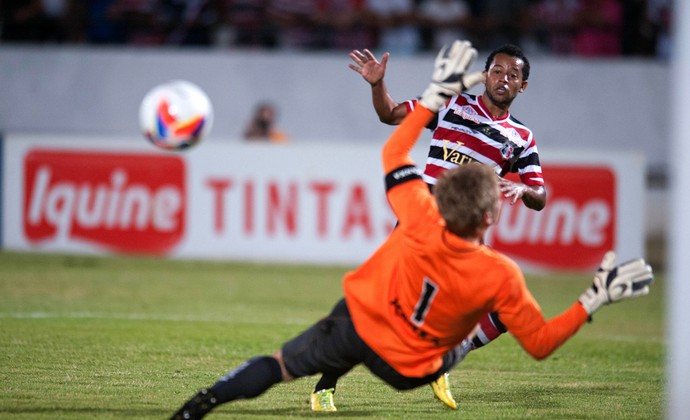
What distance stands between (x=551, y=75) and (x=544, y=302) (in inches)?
283

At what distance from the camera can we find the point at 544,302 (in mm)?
12766

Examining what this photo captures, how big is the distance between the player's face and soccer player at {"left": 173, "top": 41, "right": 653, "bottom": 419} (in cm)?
191

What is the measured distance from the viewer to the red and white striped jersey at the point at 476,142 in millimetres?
7398

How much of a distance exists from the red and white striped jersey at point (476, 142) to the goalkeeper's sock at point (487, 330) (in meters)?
0.96

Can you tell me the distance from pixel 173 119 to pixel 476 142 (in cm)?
389

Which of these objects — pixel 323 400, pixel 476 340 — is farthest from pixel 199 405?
pixel 476 340

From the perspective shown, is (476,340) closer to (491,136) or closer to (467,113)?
(491,136)

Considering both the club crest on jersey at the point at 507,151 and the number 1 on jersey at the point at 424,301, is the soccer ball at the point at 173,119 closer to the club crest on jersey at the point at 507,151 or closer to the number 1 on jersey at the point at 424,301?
the club crest on jersey at the point at 507,151

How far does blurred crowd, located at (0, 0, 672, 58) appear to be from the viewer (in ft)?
60.0

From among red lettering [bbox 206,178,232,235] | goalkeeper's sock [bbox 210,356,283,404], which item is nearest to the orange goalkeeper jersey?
goalkeeper's sock [bbox 210,356,283,404]

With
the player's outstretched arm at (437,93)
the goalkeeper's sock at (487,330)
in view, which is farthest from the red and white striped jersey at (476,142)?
the player's outstretched arm at (437,93)

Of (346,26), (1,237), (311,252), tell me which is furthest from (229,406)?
(346,26)

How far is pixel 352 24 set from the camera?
18.3m

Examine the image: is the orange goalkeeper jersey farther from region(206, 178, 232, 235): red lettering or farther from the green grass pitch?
region(206, 178, 232, 235): red lettering
